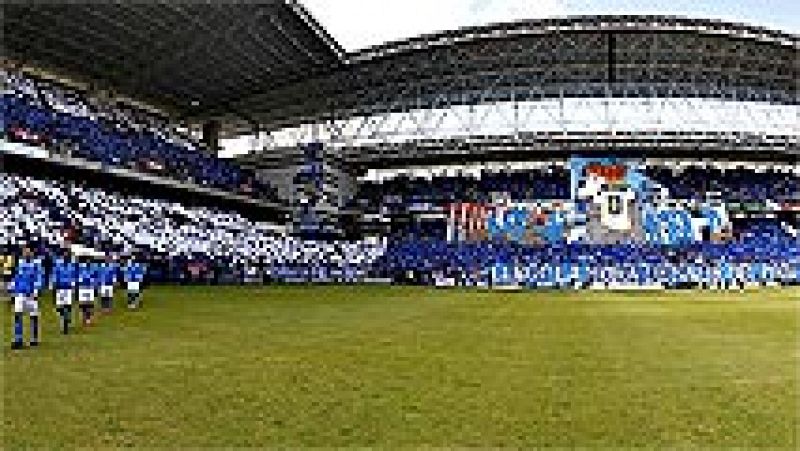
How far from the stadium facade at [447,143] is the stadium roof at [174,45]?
226 millimetres

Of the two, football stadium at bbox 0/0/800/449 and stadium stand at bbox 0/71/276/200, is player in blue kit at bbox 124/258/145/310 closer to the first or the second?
football stadium at bbox 0/0/800/449

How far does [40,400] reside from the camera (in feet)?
34.8

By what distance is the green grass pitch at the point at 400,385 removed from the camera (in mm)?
8805

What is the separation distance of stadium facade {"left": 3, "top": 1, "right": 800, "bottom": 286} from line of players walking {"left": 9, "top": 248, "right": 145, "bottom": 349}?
23290 mm

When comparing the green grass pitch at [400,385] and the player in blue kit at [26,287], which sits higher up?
the player in blue kit at [26,287]

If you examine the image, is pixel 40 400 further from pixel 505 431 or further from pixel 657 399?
pixel 657 399

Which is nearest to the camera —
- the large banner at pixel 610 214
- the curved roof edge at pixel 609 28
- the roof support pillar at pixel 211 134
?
the curved roof edge at pixel 609 28

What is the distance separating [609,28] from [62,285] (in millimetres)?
43395

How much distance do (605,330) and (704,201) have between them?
44.7 m

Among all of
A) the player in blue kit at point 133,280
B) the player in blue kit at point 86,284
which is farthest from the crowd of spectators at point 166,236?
the player in blue kit at point 86,284

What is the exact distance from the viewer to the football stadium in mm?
10547

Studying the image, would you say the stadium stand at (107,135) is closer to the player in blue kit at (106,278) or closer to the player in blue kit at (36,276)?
the player in blue kit at (106,278)

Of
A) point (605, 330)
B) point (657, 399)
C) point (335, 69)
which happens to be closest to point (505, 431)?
point (657, 399)

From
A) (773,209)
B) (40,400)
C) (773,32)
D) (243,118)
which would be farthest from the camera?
(243,118)
